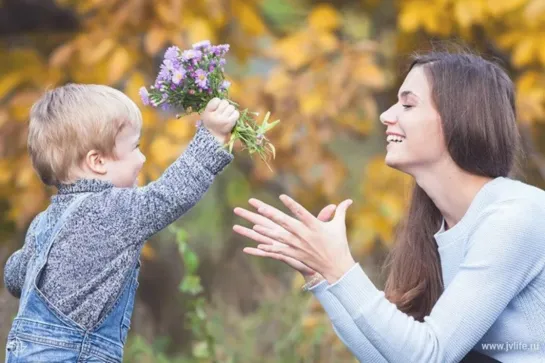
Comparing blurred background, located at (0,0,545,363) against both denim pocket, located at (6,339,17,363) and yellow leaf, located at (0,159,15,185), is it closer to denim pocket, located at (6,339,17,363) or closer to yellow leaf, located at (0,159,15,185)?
yellow leaf, located at (0,159,15,185)

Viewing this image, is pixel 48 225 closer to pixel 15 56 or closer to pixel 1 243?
pixel 15 56

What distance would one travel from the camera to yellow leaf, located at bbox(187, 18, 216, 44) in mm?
4293

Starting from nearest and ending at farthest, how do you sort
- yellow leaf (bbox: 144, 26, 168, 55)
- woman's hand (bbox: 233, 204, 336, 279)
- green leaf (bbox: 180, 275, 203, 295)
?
woman's hand (bbox: 233, 204, 336, 279) → green leaf (bbox: 180, 275, 203, 295) → yellow leaf (bbox: 144, 26, 168, 55)

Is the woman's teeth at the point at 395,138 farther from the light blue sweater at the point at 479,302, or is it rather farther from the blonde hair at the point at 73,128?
the blonde hair at the point at 73,128

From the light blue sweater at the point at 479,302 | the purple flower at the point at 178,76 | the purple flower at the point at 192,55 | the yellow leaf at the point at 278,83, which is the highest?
the yellow leaf at the point at 278,83

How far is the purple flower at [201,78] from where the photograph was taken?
8.51 feet

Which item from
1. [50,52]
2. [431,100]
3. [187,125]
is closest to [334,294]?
[431,100]

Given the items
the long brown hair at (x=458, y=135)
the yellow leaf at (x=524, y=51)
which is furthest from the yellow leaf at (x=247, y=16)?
the long brown hair at (x=458, y=135)

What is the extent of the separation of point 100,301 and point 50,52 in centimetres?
276

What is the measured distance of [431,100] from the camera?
281 centimetres

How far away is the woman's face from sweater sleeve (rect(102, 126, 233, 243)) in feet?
1.70

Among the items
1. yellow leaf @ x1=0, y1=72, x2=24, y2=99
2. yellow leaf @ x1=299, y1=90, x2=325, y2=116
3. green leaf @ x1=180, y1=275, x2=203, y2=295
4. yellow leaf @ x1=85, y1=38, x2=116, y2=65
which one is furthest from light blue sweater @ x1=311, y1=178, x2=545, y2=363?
yellow leaf @ x1=0, y1=72, x2=24, y2=99

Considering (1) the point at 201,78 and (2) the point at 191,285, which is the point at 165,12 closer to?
(2) the point at 191,285

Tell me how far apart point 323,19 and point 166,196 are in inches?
90.8
